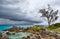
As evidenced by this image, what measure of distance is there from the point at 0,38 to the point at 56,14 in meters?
46.5

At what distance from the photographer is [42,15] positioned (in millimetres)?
65312

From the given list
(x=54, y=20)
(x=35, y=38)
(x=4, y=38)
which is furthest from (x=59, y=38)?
(x=54, y=20)

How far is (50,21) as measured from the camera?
64.1 meters

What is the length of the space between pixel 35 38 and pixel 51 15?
40.1 meters

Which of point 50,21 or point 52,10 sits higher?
point 52,10

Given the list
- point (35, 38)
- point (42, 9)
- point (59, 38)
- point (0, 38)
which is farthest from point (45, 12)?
point (0, 38)

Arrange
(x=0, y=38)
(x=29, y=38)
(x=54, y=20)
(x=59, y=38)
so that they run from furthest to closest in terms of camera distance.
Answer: (x=54, y=20) < (x=59, y=38) < (x=29, y=38) < (x=0, y=38)

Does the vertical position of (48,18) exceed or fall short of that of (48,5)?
it falls short

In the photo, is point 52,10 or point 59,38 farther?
point 52,10

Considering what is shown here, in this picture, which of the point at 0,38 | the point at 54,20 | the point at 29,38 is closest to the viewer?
the point at 0,38

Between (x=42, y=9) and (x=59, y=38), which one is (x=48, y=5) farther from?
(x=59, y=38)

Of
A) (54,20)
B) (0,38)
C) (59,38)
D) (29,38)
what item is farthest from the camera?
(54,20)

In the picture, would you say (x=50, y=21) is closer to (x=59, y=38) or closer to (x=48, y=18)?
(x=48, y=18)

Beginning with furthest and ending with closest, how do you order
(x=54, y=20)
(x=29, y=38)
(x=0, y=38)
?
1. (x=54, y=20)
2. (x=29, y=38)
3. (x=0, y=38)
